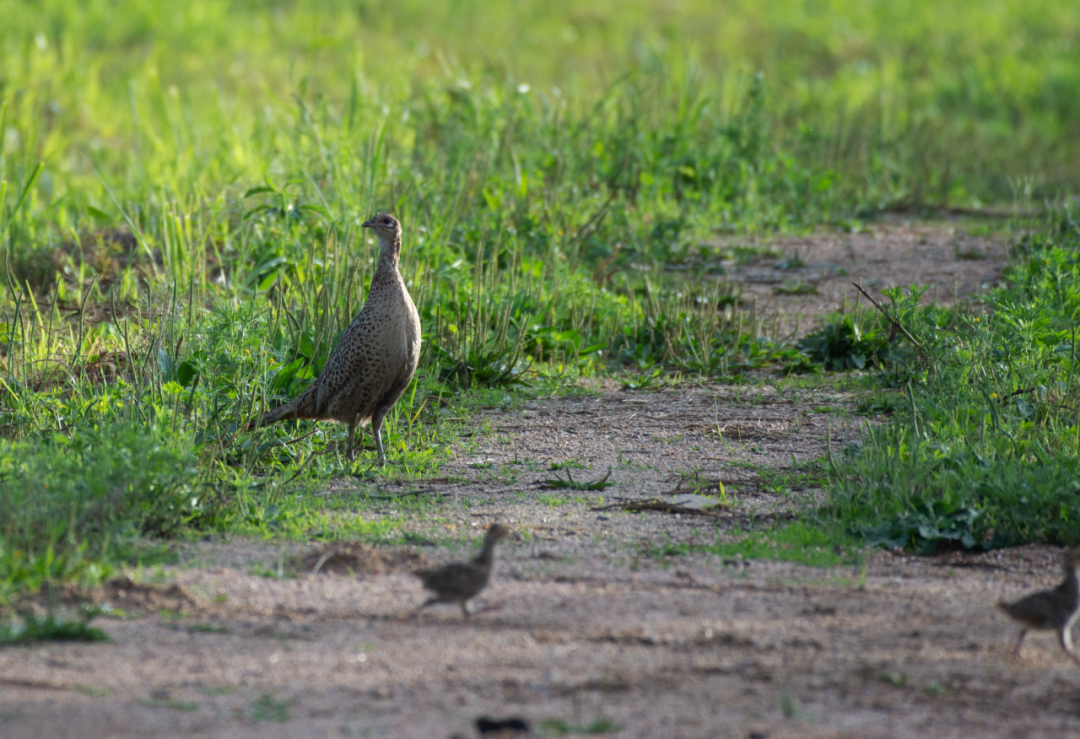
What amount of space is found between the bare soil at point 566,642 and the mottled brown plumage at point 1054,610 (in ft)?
0.31

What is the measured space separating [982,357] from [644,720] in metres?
3.88

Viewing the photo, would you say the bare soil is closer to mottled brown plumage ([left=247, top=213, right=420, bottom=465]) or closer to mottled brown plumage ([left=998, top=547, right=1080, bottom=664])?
mottled brown plumage ([left=998, top=547, right=1080, bottom=664])

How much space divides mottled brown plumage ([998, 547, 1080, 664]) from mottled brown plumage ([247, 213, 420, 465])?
3.24 metres

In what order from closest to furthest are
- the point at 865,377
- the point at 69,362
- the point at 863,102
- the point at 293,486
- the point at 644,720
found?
the point at 644,720, the point at 293,486, the point at 69,362, the point at 865,377, the point at 863,102

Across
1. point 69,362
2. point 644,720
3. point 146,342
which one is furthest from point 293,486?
point 644,720

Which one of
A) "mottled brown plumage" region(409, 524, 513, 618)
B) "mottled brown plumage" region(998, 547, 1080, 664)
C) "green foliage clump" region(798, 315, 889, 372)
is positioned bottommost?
"green foliage clump" region(798, 315, 889, 372)

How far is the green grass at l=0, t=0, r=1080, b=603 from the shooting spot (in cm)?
507

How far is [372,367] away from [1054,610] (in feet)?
11.2

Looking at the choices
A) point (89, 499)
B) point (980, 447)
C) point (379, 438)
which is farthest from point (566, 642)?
point (379, 438)

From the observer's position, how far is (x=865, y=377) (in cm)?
723

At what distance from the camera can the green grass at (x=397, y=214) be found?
16.6 feet

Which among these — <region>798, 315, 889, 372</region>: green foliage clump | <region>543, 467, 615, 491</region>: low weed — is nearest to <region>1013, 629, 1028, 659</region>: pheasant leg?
<region>543, 467, 615, 491</region>: low weed

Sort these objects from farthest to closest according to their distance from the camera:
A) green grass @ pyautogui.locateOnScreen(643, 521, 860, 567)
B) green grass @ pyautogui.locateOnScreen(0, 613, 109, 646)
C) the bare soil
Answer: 1. green grass @ pyautogui.locateOnScreen(643, 521, 860, 567)
2. green grass @ pyautogui.locateOnScreen(0, 613, 109, 646)
3. the bare soil

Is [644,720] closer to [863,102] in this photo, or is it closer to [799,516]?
[799,516]
